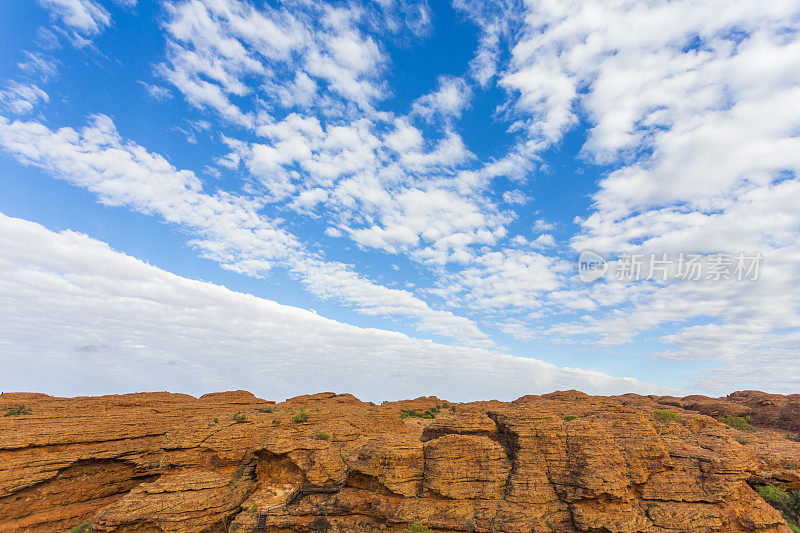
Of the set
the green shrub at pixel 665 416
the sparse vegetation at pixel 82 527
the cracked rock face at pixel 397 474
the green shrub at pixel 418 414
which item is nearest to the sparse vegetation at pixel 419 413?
the green shrub at pixel 418 414

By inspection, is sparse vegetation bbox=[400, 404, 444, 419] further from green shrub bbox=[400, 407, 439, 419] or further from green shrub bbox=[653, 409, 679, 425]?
A: green shrub bbox=[653, 409, 679, 425]

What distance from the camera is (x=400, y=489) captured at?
2636 cm

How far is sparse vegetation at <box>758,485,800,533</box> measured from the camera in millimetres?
24031

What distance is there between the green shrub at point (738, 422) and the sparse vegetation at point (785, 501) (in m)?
26.6

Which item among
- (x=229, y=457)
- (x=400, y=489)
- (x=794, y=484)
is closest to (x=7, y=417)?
(x=229, y=457)

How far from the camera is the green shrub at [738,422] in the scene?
45.7m

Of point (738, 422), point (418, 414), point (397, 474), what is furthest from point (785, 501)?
point (418, 414)

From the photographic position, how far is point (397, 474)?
1070 inches

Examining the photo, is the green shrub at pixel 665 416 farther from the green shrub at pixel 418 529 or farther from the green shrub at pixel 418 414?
the green shrub at pixel 418 529

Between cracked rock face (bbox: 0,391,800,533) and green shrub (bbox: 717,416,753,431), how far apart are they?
13.7 metres

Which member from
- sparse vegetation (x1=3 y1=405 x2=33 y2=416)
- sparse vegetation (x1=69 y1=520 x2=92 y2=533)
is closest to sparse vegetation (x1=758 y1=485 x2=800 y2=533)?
sparse vegetation (x1=69 y1=520 x2=92 y2=533)

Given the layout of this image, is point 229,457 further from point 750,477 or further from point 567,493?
point 750,477

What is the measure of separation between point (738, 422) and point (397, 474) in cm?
5083

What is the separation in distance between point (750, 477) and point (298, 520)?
3471cm
